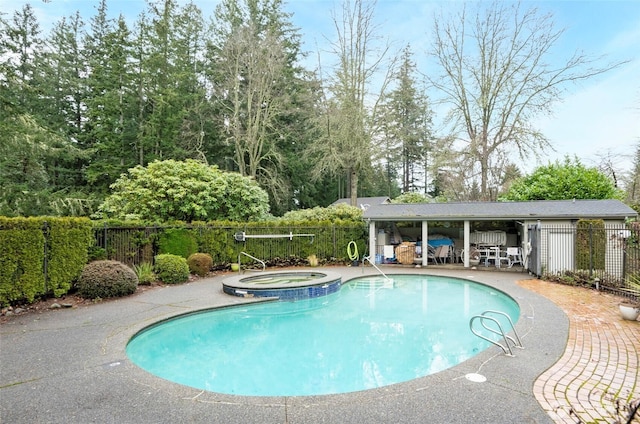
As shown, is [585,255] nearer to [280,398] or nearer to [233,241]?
[280,398]

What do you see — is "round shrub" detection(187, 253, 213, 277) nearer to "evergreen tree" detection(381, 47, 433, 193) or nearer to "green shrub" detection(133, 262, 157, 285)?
"green shrub" detection(133, 262, 157, 285)

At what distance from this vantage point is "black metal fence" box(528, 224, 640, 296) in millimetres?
9156

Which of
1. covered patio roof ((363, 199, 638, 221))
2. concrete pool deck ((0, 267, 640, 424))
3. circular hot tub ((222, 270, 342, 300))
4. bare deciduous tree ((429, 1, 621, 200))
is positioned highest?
bare deciduous tree ((429, 1, 621, 200))

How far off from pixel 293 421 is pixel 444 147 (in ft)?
72.1

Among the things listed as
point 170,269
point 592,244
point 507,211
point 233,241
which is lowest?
point 170,269

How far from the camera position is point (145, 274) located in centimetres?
1034

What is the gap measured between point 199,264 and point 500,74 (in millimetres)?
19762

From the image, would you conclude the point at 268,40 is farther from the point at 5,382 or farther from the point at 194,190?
the point at 5,382

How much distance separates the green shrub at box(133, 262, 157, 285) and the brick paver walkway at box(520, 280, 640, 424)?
32.5 ft

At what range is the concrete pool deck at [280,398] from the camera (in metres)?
3.13

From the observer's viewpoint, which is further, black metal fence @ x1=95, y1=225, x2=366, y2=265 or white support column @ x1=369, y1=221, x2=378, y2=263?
white support column @ x1=369, y1=221, x2=378, y2=263

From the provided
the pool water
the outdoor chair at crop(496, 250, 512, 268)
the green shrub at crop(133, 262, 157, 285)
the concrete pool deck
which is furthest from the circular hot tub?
the outdoor chair at crop(496, 250, 512, 268)

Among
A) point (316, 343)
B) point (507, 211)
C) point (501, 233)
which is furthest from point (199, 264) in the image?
point (501, 233)

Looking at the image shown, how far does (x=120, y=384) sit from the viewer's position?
3.83 m
